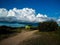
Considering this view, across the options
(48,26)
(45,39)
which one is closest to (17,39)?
(45,39)

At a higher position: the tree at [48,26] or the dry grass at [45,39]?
the tree at [48,26]

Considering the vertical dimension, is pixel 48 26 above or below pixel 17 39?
above

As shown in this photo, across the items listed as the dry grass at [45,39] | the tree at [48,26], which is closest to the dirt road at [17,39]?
the dry grass at [45,39]

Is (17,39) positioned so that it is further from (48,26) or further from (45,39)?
(48,26)

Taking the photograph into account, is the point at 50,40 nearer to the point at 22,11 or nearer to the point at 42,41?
the point at 42,41

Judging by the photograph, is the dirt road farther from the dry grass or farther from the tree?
the tree

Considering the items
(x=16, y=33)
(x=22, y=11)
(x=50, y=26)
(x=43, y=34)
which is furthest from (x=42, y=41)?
(x=22, y=11)

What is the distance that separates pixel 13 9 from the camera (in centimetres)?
220

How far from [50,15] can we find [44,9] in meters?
Answer: 0.17

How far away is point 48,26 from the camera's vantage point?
215 cm

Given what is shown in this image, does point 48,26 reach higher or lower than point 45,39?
higher

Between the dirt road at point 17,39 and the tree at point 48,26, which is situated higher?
the tree at point 48,26

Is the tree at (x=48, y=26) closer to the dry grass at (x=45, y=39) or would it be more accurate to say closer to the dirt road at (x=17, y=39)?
the dry grass at (x=45, y=39)

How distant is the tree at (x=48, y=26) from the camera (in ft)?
6.95
